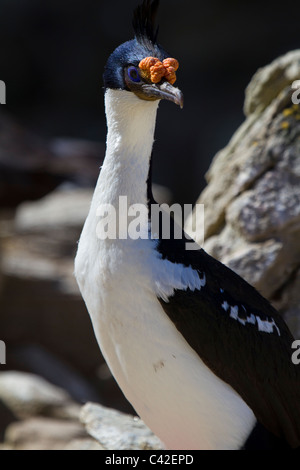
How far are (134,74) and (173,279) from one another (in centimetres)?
88

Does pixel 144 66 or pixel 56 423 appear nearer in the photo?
pixel 144 66

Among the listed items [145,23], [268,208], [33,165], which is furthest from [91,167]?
[145,23]

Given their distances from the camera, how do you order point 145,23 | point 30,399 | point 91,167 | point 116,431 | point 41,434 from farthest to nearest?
point 91,167, point 30,399, point 41,434, point 116,431, point 145,23

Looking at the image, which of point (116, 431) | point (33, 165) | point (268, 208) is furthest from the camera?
point (33, 165)

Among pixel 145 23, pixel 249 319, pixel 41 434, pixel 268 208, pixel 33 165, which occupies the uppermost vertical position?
pixel 145 23

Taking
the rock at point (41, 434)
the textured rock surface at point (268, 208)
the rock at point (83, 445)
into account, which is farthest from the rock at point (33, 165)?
the rock at point (83, 445)

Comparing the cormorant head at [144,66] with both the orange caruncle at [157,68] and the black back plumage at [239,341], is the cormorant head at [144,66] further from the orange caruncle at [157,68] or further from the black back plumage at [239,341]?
the black back plumage at [239,341]

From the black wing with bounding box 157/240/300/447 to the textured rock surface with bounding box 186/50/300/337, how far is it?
760 mm

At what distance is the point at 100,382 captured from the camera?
268 inches

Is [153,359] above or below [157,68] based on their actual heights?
below

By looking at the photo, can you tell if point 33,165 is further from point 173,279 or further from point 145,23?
point 173,279

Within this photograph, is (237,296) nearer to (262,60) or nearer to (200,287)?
(200,287)

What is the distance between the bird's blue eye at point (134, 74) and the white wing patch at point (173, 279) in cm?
77

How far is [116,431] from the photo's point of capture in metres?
3.89
